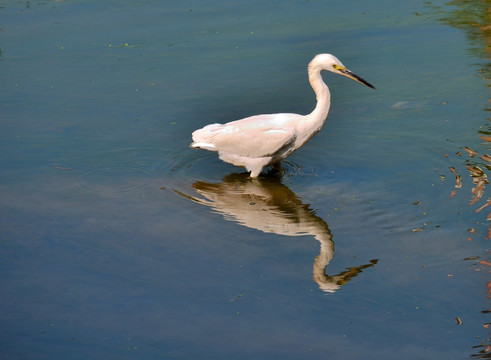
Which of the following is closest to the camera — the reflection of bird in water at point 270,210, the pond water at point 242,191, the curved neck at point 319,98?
the pond water at point 242,191

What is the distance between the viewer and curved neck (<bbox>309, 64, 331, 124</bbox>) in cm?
885

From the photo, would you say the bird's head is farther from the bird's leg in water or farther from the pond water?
the bird's leg in water

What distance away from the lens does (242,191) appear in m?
8.88

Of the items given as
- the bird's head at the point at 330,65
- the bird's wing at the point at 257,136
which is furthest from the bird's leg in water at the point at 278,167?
the bird's head at the point at 330,65

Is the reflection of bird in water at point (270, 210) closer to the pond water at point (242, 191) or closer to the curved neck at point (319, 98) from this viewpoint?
the pond water at point (242, 191)

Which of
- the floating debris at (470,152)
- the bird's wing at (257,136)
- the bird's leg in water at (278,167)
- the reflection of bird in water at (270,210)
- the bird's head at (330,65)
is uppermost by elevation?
the bird's head at (330,65)

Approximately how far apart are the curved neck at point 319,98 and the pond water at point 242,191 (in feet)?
2.00

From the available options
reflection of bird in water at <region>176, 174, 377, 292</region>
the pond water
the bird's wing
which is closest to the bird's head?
the bird's wing

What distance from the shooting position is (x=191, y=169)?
934 cm

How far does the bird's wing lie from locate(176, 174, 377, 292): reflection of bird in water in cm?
37

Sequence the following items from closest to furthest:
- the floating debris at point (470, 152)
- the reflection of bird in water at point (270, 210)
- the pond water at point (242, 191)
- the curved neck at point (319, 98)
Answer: the pond water at point (242, 191) < the reflection of bird in water at point (270, 210) < the curved neck at point (319, 98) < the floating debris at point (470, 152)

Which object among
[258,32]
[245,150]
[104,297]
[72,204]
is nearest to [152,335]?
[104,297]

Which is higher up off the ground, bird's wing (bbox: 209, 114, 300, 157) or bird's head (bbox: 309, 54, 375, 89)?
bird's head (bbox: 309, 54, 375, 89)

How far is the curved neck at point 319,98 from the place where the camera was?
8852mm
